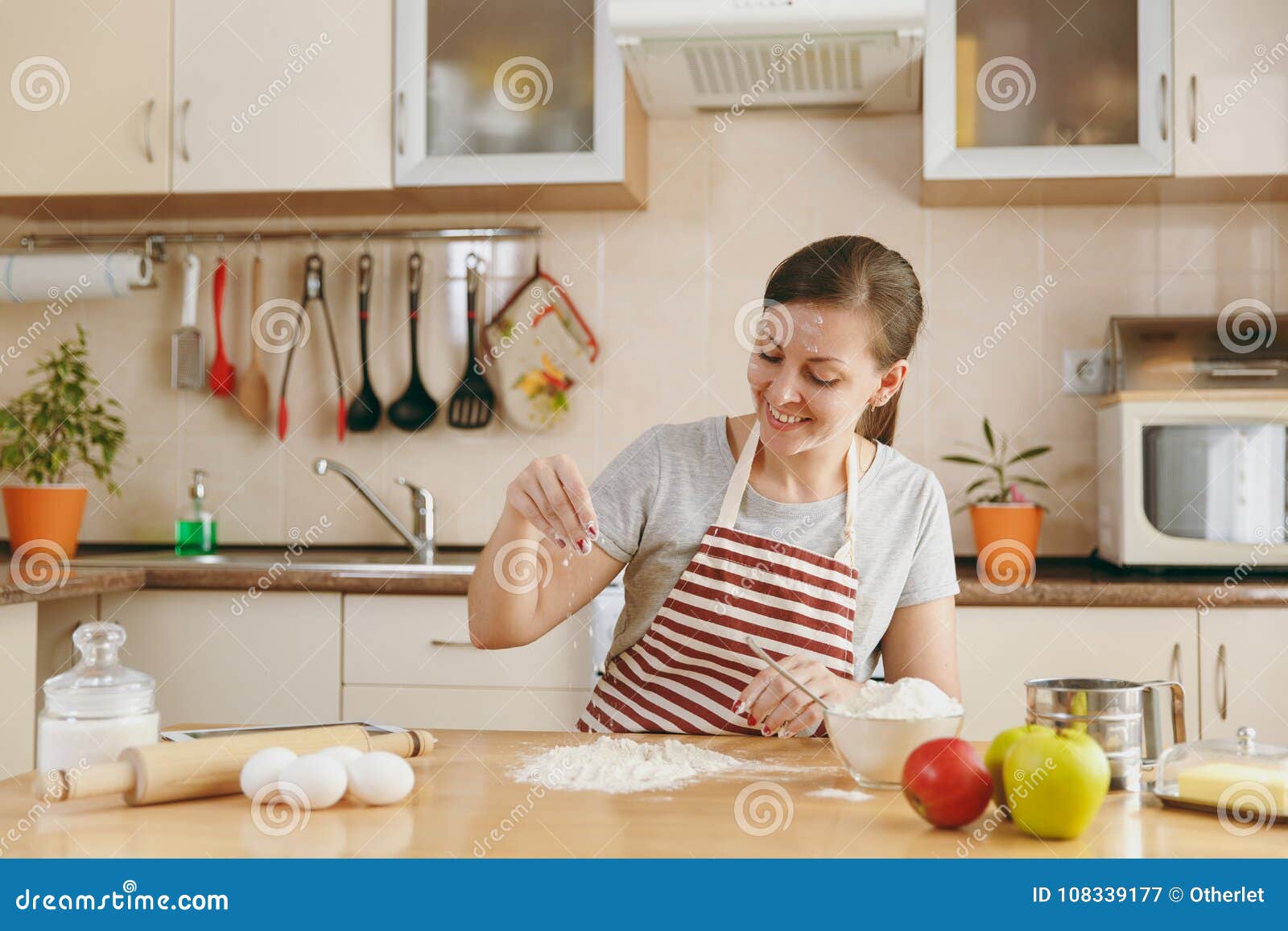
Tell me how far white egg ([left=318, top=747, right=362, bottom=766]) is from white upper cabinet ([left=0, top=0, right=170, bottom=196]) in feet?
6.38

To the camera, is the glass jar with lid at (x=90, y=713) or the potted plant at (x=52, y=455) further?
the potted plant at (x=52, y=455)

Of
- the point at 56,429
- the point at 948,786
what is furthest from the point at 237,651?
the point at 948,786

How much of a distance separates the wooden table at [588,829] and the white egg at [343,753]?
0.14 feet

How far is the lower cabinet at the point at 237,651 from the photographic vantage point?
2330mm

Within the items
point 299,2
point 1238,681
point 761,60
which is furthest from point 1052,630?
point 299,2

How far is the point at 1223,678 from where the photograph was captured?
2154 mm

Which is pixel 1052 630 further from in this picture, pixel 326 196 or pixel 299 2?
pixel 299 2

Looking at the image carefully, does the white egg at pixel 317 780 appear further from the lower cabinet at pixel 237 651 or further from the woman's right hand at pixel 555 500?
the lower cabinet at pixel 237 651

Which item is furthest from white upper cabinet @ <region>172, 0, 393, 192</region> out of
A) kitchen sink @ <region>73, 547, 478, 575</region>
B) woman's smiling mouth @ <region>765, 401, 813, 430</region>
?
woman's smiling mouth @ <region>765, 401, 813, 430</region>

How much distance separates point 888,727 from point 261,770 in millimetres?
522

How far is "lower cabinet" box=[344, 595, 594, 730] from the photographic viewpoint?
7.55 ft

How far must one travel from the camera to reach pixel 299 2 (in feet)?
8.45

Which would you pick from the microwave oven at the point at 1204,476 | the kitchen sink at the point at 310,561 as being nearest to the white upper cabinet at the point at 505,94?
the kitchen sink at the point at 310,561

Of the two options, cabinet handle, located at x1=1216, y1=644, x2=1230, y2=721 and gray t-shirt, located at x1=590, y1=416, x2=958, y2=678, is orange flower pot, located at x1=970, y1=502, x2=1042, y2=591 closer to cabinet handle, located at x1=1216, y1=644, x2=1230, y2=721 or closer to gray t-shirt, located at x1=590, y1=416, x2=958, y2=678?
cabinet handle, located at x1=1216, y1=644, x2=1230, y2=721
